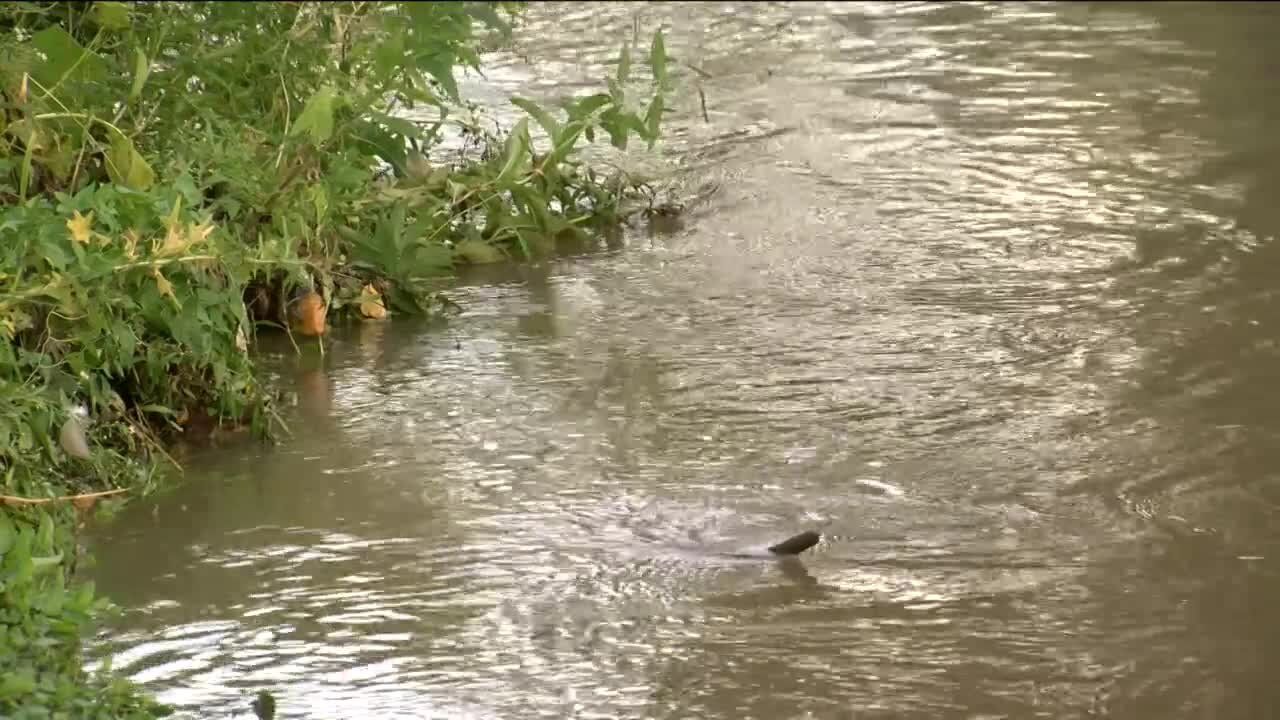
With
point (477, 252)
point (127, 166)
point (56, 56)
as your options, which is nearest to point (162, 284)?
point (127, 166)

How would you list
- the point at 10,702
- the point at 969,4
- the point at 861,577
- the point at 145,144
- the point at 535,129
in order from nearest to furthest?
the point at 10,702 < the point at 861,577 < the point at 145,144 < the point at 535,129 < the point at 969,4

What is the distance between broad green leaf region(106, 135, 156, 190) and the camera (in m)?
4.16

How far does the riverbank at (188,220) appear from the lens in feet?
11.5

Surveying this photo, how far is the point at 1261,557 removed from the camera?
11.2 ft

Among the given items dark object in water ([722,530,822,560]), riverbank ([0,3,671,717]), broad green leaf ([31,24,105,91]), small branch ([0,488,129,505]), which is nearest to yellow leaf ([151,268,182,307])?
riverbank ([0,3,671,717])

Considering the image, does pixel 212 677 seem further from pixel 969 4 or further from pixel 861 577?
pixel 969 4

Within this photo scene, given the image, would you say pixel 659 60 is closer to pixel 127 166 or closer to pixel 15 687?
pixel 127 166

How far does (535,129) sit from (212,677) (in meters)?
3.92

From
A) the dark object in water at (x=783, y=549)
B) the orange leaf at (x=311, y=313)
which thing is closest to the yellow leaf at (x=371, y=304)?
the orange leaf at (x=311, y=313)

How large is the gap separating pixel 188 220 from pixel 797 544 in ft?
4.84

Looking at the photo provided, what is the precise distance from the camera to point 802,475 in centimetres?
386

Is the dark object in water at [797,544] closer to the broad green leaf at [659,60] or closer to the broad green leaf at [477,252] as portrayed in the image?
the broad green leaf at [477,252]

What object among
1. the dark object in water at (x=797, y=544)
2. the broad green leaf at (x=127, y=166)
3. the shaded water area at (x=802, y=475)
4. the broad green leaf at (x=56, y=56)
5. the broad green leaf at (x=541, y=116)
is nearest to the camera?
the shaded water area at (x=802, y=475)

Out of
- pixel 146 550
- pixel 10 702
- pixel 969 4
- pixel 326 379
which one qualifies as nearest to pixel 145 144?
pixel 326 379
